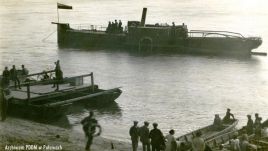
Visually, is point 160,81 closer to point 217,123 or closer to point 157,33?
point 157,33

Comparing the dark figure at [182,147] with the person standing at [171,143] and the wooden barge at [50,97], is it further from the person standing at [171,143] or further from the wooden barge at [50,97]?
the wooden barge at [50,97]

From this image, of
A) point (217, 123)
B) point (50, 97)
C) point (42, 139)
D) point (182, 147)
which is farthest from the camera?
point (50, 97)

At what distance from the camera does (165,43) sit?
66438mm

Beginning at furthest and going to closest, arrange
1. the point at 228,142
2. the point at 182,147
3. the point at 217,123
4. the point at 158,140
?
the point at 217,123
the point at 228,142
the point at 182,147
the point at 158,140

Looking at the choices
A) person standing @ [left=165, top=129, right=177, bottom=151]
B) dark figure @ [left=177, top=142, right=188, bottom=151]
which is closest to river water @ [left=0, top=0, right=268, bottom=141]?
dark figure @ [left=177, top=142, right=188, bottom=151]

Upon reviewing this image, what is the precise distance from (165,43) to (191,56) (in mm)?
5192

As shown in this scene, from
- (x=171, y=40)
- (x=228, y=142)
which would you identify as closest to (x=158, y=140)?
(x=228, y=142)

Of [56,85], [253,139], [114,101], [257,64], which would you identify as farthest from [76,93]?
[257,64]

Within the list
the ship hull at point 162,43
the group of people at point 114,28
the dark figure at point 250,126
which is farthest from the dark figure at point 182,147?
the group of people at point 114,28

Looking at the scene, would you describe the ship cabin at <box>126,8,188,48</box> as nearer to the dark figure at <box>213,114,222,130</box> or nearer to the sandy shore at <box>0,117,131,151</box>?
the dark figure at <box>213,114,222,130</box>

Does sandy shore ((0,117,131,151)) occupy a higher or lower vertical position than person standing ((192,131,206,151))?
lower

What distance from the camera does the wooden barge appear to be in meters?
26.2

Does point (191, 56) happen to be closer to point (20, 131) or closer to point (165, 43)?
point (165, 43)

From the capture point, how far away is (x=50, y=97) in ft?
91.4
